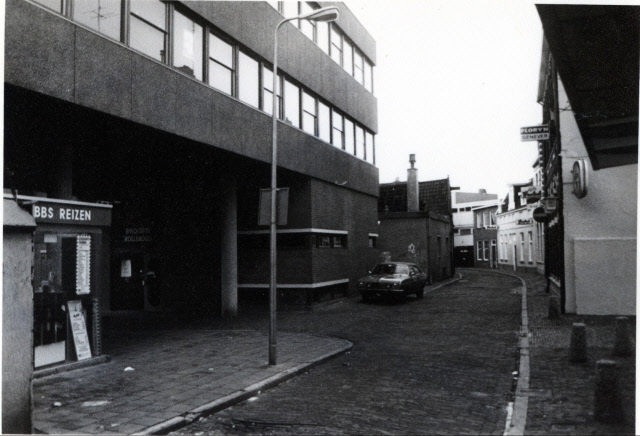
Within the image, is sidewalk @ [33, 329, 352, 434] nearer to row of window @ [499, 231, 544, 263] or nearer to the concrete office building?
the concrete office building

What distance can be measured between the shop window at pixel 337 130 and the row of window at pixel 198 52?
0.92 ft

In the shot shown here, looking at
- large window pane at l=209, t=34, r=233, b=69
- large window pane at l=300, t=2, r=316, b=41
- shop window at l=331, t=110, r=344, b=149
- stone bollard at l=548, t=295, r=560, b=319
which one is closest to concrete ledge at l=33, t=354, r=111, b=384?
large window pane at l=209, t=34, r=233, b=69

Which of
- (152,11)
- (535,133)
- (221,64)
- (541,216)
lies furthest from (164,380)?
(541,216)

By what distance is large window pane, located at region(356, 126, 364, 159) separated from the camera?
23016mm

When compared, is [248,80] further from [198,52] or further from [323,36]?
[323,36]

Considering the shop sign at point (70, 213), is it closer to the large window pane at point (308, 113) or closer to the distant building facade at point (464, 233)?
the large window pane at point (308, 113)

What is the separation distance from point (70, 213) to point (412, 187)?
27083 mm

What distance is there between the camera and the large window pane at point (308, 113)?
18.1 m

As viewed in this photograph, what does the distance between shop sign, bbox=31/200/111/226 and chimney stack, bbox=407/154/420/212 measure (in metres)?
25.9

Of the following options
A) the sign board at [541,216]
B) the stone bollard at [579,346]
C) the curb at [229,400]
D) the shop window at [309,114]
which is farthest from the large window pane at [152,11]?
the sign board at [541,216]

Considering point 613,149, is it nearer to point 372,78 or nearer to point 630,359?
point 630,359

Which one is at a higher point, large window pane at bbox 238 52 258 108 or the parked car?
large window pane at bbox 238 52 258 108

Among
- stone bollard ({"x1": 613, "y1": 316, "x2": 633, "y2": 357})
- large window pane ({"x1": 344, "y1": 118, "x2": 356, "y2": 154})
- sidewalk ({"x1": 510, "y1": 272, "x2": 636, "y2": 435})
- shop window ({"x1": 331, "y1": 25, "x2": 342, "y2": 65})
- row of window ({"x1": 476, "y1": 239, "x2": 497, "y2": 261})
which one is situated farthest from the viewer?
row of window ({"x1": 476, "y1": 239, "x2": 497, "y2": 261})

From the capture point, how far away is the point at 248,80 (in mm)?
14930
